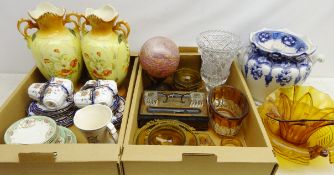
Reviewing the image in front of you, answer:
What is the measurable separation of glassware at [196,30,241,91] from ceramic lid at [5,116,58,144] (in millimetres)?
382

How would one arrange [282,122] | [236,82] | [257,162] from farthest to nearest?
[236,82] → [282,122] → [257,162]

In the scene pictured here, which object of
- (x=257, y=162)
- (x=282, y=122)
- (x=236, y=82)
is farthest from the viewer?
(x=236, y=82)

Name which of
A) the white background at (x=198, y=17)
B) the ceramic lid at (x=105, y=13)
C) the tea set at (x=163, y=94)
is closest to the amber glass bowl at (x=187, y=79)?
the tea set at (x=163, y=94)

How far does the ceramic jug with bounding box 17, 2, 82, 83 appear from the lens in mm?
572

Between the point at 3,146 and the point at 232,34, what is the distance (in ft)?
1.92

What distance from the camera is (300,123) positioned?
533 millimetres

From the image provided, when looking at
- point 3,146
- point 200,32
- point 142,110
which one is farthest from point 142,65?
point 3,146

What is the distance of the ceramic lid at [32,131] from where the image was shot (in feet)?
1.57

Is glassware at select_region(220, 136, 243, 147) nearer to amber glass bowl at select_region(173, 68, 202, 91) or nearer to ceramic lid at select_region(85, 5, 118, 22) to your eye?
amber glass bowl at select_region(173, 68, 202, 91)

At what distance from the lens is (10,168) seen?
44 cm

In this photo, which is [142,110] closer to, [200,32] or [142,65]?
[142,65]

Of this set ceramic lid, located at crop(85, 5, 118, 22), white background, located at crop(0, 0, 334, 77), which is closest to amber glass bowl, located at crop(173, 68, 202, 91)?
white background, located at crop(0, 0, 334, 77)

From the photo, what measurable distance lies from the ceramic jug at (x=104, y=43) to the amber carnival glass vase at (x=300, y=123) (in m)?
0.36

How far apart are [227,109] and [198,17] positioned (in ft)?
0.92
